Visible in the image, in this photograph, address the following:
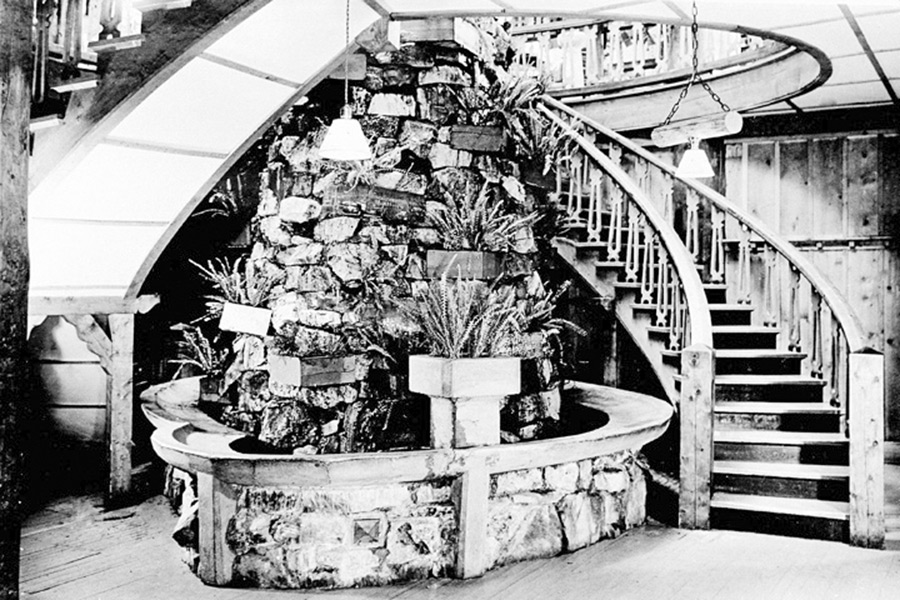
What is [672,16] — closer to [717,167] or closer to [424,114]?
[424,114]

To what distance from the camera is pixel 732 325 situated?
6715 millimetres

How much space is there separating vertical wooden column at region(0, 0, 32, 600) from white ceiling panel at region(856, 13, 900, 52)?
4.34 meters

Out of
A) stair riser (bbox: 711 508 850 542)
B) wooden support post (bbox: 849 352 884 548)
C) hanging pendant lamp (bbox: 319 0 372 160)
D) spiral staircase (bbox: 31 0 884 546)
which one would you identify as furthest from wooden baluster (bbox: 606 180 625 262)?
hanging pendant lamp (bbox: 319 0 372 160)

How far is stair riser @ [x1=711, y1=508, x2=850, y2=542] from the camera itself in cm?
473

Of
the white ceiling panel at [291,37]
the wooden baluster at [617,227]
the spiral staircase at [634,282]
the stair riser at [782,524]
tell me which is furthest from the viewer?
the wooden baluster at [617,227]

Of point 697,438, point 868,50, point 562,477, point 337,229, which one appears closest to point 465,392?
point 562,477

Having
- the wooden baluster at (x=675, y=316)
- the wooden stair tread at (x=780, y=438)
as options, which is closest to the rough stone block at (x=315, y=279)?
the wooden baluster at (x=675, y=316)

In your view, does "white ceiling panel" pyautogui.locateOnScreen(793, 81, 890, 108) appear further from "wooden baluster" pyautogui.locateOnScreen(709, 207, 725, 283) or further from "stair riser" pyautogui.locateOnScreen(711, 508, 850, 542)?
"stair riser" pyautogui.locateOnScreen(711, 508, 850, 542)

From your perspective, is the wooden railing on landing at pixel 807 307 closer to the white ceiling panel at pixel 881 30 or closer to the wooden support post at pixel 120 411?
the white ceiling panel at pixel 881 30

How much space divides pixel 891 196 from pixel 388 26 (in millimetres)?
4889

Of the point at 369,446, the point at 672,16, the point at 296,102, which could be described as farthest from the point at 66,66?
the point at 672,16

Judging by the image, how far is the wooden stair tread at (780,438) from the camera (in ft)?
17.0

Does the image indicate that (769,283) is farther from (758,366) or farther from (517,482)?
(517,482)

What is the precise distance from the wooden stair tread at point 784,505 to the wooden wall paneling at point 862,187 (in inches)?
124
